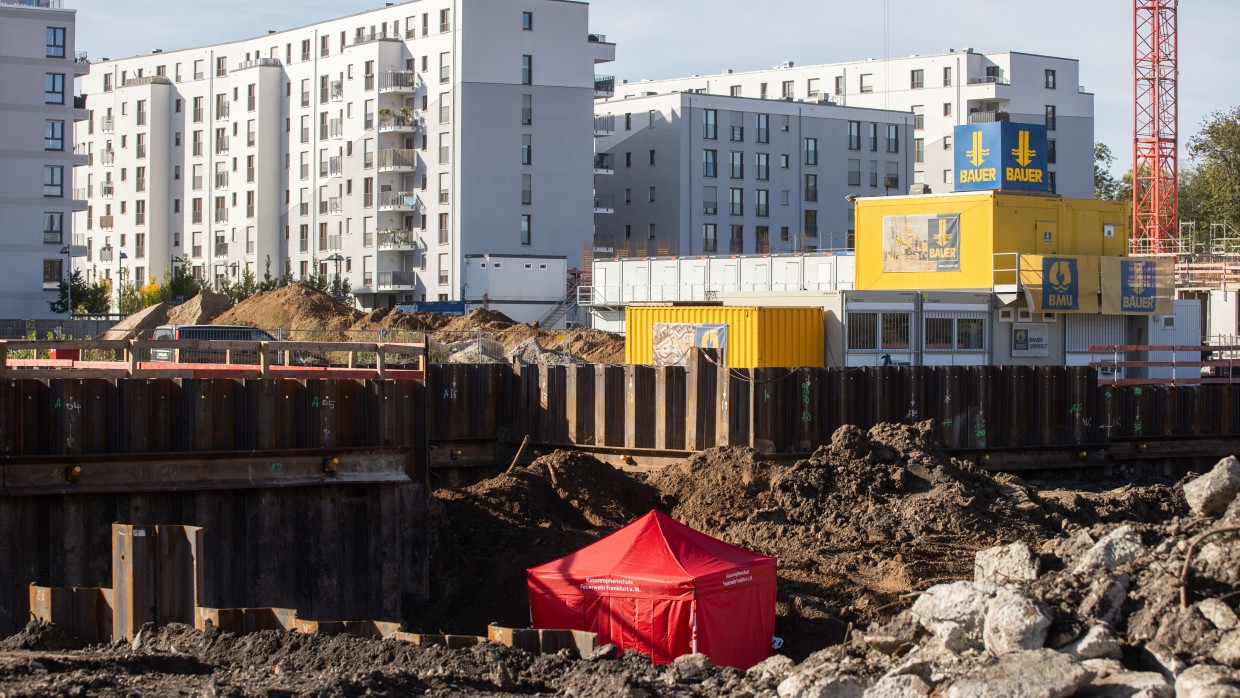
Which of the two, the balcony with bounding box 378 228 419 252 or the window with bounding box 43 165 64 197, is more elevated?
the window with bounding box 43 165 64 197

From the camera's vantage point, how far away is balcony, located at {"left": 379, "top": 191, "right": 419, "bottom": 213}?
70.6 meters

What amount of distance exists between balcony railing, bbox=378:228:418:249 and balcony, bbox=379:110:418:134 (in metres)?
5.21

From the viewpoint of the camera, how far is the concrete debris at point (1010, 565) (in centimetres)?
964

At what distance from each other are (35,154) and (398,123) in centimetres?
1782

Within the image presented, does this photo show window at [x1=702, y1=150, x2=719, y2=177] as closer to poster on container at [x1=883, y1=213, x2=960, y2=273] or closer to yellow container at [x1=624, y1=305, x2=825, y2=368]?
poster on container at [x1=883, y1=213, x2=960, y2=273]

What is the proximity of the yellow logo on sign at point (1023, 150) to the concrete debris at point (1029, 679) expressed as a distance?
86.7 ft

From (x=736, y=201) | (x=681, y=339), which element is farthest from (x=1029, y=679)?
(x=736, y=201)

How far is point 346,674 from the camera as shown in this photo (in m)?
8.70

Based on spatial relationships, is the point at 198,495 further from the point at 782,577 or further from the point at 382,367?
the point at 782,577

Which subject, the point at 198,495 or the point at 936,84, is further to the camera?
the point at 936,84

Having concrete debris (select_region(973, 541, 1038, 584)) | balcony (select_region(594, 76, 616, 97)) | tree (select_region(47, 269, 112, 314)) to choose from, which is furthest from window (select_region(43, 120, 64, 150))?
concrete debris (select_region(973, 541, 1038, 584))

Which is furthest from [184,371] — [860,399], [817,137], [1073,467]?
[817,137]

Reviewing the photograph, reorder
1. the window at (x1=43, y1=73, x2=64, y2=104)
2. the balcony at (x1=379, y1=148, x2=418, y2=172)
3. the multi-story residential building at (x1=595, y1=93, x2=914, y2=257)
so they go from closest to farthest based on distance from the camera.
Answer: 1. the window at (x1=43, y1=73, x2=64, y2=104)
2. the balcony at (x1=379, y1=148, x2=418, y2=172)
3. the multi-story residential building at (x1=595, y1=93, x2=914, y2=257)

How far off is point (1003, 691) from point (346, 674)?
409 centimetres
